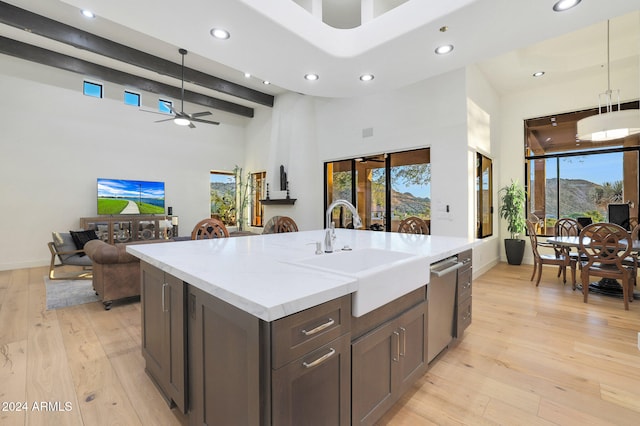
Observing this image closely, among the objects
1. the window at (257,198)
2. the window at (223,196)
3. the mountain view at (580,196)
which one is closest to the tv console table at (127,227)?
the window at (223,196)

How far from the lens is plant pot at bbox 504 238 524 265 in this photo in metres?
5.89

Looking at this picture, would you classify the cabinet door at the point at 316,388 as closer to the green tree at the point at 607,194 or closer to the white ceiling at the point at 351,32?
the white ceiling at the point at 351,32

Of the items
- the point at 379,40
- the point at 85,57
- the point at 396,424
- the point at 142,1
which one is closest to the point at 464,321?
the point at 396,424

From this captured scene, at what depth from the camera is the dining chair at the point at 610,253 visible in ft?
11.3

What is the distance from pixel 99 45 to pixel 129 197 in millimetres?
3384

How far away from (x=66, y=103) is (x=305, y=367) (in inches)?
322

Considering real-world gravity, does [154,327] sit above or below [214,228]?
below

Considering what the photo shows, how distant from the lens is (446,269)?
83.4 inches

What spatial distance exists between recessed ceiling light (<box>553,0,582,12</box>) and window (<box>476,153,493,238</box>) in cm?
312

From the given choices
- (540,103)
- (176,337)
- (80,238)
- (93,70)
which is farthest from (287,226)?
(540,103)

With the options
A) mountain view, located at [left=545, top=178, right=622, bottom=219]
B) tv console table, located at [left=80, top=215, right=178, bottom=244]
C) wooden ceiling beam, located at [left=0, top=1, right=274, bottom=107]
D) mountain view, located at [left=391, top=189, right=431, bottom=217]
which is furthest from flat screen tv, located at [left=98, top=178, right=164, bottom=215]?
mountain view, located at [left=545, top=178, right=622, bottom=219]

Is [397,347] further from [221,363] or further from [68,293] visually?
[68,293]

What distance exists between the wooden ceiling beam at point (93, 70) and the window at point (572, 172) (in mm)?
7921

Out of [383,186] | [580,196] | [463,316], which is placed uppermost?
[383,186]
